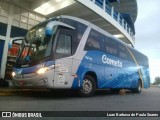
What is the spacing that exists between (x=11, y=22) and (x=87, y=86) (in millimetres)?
7676

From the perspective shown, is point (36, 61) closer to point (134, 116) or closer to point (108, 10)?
point (134, 116)

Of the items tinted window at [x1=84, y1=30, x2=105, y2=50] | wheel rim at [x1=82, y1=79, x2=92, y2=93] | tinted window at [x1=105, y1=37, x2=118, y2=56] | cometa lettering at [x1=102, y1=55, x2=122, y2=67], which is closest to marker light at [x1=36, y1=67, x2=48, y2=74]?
wheel rim at [x1=82, y1=79, x2=92, y2=93]

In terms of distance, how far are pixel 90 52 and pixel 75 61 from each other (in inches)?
50.8

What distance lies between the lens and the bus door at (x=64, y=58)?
26.6 feet

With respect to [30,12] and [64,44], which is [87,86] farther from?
[30,12]

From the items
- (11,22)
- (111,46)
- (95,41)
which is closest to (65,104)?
(95,41)

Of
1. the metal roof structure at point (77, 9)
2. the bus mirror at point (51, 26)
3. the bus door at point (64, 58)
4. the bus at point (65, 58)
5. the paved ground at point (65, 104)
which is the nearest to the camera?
the paved ground at point (65, 104)

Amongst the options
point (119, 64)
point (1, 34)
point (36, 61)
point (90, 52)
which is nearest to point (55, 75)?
point (36, 61)

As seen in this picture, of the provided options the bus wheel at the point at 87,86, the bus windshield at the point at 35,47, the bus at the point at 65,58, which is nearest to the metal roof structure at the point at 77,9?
the bus at the point at 65,58

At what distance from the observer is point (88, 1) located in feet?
47.6

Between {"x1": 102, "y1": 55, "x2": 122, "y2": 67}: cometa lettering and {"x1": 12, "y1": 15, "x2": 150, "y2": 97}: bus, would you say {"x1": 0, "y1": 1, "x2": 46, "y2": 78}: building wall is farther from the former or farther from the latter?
{"x1": 102, "y1": 55, "x2": 122, "y2": 67}: cometa lettering

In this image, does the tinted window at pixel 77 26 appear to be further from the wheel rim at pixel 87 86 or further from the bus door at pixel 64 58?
the wheel rim at pixel 87 86

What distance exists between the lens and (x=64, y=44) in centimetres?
860

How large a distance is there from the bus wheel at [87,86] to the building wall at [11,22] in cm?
669
